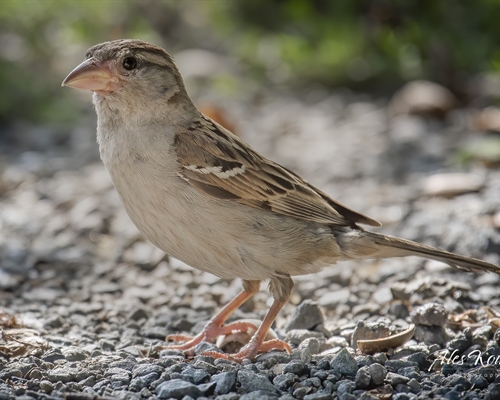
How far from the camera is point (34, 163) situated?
26.4 ft

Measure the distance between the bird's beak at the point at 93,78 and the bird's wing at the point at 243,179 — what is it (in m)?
0.50

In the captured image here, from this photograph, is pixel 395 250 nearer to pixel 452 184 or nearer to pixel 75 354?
pixel 75 354

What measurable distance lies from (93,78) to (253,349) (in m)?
1.81

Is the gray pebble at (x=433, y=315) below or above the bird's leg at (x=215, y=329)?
above

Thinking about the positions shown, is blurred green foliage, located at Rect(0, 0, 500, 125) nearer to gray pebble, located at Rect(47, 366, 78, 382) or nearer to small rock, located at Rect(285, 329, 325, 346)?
small rock, located at Rect(285, 329, 325, 346)

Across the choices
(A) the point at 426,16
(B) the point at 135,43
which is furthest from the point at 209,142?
(A) the point at 426,16

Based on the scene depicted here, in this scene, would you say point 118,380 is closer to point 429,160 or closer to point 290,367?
point 290,367

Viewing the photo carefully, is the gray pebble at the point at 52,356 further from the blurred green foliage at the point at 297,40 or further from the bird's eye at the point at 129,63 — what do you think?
the blurred green foliage at the point at 297,40

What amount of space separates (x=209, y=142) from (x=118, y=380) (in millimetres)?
1486

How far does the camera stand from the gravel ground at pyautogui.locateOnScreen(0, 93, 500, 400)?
11.7 feet

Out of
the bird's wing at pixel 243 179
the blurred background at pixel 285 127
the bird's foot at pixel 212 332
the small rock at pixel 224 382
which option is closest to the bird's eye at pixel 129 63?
the bird's wing at pixel 243 179

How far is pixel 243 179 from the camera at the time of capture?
13.9 ft

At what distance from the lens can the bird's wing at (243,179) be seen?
4.08 m

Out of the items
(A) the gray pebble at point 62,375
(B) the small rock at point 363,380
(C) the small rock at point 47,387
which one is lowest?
(C) the small rock at point 47,387
